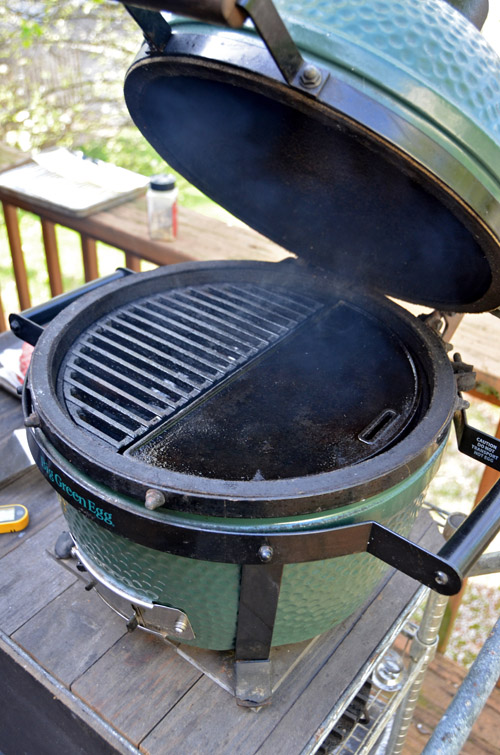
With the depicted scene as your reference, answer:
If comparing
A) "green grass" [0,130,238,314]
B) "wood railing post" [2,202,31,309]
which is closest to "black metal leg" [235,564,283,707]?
"wood railing post" [2,202,31,309]

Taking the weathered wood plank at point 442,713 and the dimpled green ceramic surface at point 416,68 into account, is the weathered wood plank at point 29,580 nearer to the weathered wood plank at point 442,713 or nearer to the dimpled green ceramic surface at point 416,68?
the dimpled green ceramic surface at point 416,68

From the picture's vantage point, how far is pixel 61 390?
1358 mm

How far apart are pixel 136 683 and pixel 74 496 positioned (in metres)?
0.51

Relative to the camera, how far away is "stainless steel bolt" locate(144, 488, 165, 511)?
40.2 inches

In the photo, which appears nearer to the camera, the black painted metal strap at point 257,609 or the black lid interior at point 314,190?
the black painted metal strap at point 257,609

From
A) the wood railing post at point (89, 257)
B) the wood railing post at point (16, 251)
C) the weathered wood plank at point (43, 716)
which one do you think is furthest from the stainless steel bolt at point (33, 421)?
the wood railing post at point (16, 251)

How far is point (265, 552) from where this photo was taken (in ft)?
3.47

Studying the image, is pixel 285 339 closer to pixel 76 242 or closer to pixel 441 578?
pixel 441 578

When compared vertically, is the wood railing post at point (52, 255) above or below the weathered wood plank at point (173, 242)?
below

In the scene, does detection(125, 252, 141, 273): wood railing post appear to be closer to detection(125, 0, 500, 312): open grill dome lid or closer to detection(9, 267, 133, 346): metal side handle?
detection(9, 267, 133, 346): metal side handle

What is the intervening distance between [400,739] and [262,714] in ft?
2.34

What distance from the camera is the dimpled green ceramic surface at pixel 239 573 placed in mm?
1139

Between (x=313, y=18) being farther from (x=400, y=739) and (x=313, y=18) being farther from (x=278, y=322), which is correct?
(x=400, y=739)

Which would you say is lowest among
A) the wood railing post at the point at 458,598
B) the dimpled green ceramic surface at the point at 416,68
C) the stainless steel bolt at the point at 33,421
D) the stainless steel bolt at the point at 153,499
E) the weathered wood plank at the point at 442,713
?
the weathered wood plank at the point at 442,713
